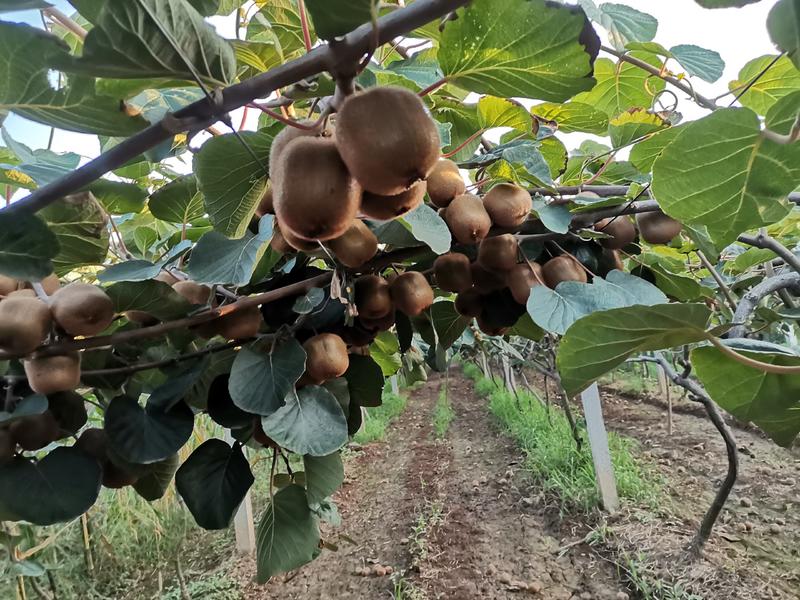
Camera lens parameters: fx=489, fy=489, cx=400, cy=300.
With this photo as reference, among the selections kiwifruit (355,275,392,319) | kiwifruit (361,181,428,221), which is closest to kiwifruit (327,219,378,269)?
kiwifruit (355,275,392,319)

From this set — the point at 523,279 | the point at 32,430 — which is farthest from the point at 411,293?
the point at 32,430

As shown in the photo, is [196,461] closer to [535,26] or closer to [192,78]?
[192,78]

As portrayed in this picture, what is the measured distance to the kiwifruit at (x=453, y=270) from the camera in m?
0.72

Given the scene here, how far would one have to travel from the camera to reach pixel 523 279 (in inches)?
27.1

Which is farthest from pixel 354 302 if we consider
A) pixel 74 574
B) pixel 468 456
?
pixel 468 456

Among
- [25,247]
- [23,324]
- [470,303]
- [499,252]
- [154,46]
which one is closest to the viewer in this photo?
[154,46]

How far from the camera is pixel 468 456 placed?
186 inches

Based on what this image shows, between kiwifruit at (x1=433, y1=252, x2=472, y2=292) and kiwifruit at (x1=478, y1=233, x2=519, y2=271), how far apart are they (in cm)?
3

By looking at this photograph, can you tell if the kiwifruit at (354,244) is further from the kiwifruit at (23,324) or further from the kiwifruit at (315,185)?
the kiwifruit at (23,324)

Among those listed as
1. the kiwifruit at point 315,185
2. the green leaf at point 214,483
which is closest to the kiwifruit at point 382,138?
the kiwifruit at point 315,185

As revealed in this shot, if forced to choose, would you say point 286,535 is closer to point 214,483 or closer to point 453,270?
point 214,483

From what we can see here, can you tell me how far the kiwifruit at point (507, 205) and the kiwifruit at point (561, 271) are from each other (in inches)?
3.6

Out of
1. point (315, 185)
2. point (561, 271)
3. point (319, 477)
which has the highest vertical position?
point (315, 185)

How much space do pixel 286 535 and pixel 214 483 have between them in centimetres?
18
